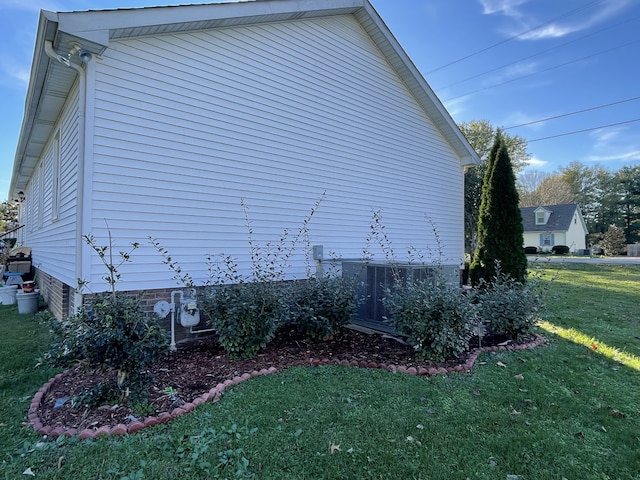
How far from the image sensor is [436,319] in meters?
4.32

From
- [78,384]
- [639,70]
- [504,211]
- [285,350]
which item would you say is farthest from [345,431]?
[639,70]

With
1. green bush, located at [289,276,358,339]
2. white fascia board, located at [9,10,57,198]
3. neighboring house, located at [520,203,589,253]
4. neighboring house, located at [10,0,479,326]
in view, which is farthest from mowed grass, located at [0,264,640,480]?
neighboring house, located at [520,203,589,253]

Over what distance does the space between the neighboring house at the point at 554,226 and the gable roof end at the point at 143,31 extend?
29.7m

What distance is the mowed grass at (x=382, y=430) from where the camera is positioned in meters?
2.32

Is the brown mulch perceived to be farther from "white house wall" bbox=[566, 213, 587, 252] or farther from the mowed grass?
"white house wall" bbox=[566, 213, 587, 252]

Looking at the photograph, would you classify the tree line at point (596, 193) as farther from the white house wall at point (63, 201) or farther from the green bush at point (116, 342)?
the green bush at point (116, 342)

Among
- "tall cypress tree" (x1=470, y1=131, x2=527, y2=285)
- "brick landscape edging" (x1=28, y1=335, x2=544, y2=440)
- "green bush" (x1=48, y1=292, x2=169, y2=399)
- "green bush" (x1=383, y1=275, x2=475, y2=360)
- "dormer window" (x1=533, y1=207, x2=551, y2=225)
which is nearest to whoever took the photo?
"brick landscape edging" (x1=28, y1=335, x2=544, y2=440)

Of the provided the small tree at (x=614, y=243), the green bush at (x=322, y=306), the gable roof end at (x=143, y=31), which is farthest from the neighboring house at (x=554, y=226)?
the green bush at (x=322, y=306)

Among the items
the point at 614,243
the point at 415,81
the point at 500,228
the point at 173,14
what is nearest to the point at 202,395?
the point at 173,14

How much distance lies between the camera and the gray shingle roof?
33144 mm

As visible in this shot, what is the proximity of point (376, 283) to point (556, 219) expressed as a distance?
36084 mm

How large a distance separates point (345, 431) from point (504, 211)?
6729mm

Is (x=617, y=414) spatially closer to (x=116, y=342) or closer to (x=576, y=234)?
(x=116, y=342)

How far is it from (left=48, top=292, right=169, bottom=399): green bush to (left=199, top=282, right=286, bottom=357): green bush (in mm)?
1104
